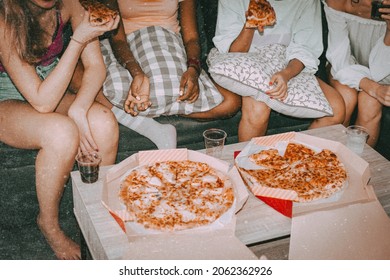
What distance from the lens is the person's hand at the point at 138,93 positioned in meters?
1.82

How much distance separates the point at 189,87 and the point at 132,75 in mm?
227

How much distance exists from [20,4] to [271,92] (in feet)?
3.15

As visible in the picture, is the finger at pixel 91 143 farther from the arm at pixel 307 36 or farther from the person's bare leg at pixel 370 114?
the person's bare leg at pixel 370 114

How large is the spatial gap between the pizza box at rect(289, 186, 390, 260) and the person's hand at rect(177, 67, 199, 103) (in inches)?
30.7

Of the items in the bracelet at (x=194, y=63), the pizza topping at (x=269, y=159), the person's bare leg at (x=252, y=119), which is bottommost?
Result: the person's bare leg at (x=252, y=119)

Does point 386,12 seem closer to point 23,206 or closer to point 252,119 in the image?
point 252,119

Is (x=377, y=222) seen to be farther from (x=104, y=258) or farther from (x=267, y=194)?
(x=104, y=258)

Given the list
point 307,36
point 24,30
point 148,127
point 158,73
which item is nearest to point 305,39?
point 307,36

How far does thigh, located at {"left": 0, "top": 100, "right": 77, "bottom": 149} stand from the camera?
1652 millimetres

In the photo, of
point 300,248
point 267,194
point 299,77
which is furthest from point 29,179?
point 299,77

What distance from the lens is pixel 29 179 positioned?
173 centimetres

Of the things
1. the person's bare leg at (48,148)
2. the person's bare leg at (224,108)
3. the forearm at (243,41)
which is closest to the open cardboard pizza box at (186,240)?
the person's bare leg at (48,148)

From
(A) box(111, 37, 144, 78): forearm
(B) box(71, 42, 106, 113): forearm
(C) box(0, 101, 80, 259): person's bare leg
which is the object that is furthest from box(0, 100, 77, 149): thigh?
(A) box(111, 37, 144, 78): forearm

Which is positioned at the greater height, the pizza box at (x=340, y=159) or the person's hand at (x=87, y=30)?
the person's hand at (x=87, y=30)
